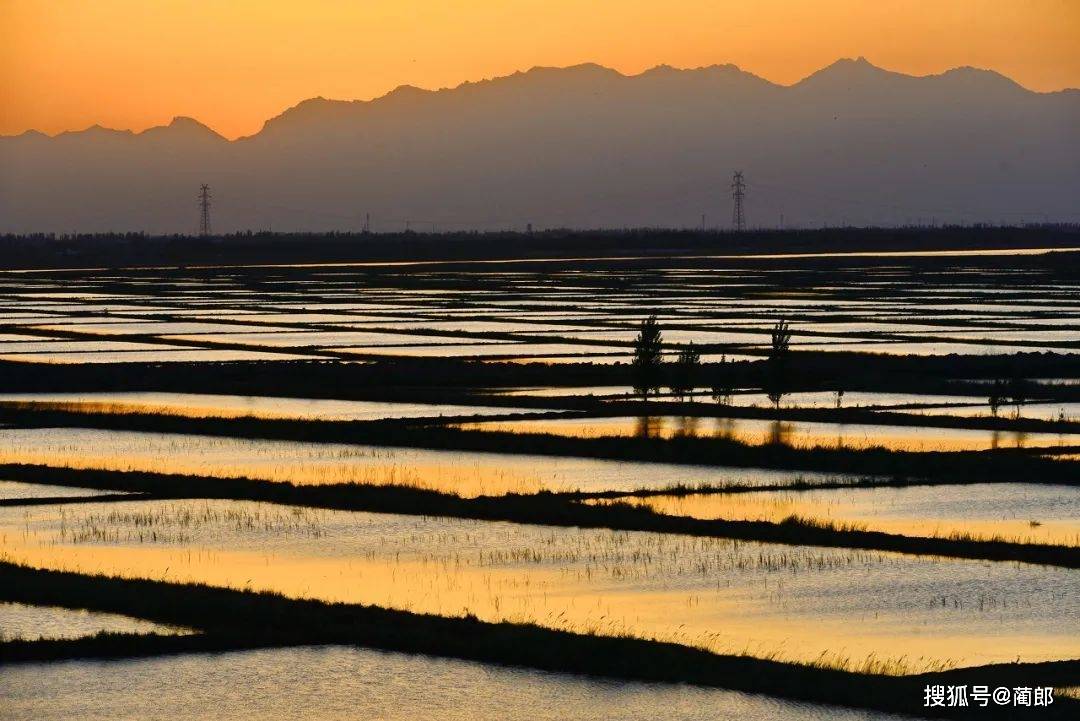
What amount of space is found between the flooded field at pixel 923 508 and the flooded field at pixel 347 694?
23.0 feet

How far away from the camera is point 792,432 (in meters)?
28.6

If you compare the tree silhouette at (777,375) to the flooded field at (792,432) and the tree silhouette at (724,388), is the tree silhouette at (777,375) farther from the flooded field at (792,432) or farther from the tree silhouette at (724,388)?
the flooded field at (792,432)

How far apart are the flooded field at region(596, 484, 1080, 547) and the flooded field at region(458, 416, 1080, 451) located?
3.93m

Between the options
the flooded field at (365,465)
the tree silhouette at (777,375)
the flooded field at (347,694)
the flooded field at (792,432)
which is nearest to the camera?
the flooded field at (347,694)

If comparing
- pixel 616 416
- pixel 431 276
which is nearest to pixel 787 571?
pixel 616 416

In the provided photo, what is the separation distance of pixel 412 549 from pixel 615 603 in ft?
10.8

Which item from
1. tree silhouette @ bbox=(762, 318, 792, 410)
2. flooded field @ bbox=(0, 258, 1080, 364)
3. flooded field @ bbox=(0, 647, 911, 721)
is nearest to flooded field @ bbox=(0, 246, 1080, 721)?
flooded field @ bbox=(0, 647, 911, 721)

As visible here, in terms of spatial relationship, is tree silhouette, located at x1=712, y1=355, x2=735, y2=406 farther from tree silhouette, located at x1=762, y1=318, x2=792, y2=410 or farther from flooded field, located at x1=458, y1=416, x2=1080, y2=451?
flooded field, located at x1=458, y1=416, x2=1080, y2=451

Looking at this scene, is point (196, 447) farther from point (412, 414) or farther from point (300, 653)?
point (300, 653)

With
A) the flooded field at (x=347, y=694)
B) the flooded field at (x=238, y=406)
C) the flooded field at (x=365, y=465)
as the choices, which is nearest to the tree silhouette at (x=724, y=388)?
the flooded field at (x=238, y=406)

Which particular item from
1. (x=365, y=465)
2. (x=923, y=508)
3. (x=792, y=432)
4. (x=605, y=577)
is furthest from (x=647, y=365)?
(x=605, y=577)

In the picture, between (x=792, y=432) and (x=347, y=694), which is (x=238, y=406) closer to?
(x=792, y=432)

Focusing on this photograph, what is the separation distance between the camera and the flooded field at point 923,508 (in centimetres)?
1962

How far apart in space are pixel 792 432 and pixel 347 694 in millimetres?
16380
